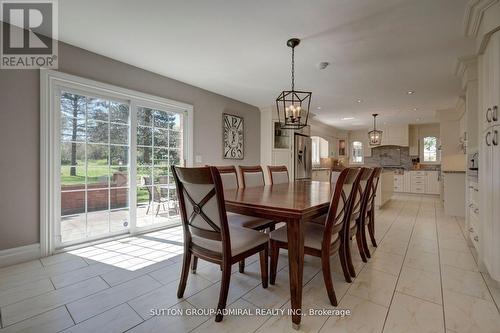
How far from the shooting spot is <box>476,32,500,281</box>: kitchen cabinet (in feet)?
5.79

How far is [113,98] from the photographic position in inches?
119

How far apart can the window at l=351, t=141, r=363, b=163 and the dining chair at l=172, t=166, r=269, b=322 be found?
8203 millimetres

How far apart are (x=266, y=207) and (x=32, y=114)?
2.58 meters

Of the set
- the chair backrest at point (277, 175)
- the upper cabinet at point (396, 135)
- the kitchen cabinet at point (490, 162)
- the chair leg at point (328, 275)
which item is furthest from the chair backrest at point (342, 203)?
the upper cabinet at point (396, 135)

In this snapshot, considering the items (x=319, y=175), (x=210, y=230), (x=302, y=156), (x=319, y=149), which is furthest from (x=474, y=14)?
(x=319, y=149)

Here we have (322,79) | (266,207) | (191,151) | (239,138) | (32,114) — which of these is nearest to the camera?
(266,207)

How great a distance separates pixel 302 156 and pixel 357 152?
4180mm

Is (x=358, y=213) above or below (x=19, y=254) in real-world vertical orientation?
above

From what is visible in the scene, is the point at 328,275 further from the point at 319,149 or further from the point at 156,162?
the point at 319,149

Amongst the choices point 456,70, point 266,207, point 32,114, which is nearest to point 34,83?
point 32,114

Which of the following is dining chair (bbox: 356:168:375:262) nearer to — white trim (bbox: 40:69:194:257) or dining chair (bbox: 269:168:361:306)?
dining chair (bbox: 269:168:361:306)

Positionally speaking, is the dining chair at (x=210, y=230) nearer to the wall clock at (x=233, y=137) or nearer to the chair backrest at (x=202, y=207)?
the chair backrest at (x=202, y=207)

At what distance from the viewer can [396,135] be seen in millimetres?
7668

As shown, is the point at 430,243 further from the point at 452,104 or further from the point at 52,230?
the point at 52,230
